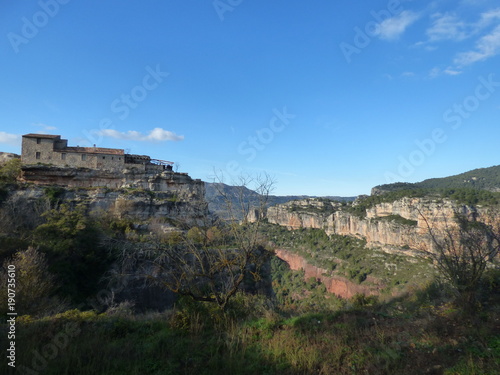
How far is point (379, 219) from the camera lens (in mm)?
62125

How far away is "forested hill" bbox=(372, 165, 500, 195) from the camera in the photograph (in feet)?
236

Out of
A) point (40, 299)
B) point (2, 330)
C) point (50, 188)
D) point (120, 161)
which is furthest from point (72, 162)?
point (2, 330)

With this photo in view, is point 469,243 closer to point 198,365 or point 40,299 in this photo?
point 198,365

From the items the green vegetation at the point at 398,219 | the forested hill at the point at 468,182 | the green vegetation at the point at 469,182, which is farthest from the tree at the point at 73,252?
the forested hill at the point at 468,182

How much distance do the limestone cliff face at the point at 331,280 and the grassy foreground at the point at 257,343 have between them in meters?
41.0

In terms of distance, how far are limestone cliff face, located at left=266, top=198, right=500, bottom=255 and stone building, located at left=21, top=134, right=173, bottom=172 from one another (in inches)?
894

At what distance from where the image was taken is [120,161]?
32.6m

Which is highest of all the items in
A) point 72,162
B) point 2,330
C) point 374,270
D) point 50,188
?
point 72,162

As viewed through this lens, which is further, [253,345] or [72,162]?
[72,162]

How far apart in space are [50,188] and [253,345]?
24.2 metres

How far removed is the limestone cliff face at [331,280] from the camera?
5106 centimetres

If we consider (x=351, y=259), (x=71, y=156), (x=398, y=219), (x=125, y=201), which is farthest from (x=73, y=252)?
(x=398, y=219)

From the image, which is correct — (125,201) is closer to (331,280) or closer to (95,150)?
(95,150)

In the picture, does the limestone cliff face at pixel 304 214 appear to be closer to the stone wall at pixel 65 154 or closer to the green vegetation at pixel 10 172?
the stone wall at pixel 65 154
